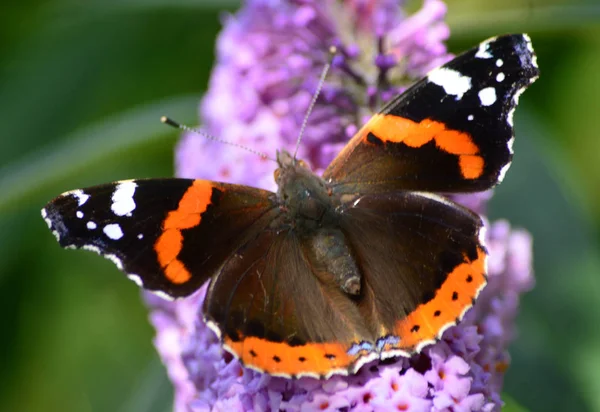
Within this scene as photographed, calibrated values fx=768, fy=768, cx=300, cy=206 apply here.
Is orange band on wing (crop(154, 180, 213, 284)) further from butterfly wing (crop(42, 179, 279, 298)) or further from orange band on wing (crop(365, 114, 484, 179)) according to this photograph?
orange band on wing (crop(365, 114, 484, 179))

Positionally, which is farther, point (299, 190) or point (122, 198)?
point (299, 190)

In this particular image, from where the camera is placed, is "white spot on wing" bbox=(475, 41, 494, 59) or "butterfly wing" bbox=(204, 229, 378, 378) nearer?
"butterfly wing" bbox=(204, 229, 378, 378)

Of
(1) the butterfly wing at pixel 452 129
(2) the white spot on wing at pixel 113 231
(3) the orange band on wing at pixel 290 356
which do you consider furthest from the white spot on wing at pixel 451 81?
(2) the white spot on wing at pixel 113 231

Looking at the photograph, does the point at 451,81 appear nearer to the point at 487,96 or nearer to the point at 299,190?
the point at 487,96

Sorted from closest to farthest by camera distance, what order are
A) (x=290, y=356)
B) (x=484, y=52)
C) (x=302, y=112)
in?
(x=290, y=356) → (x=484, y=52) → (x=302, y=112)

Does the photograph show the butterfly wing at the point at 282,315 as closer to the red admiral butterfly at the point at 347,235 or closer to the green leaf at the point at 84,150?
the red admiral butterfly at the point at 347,235

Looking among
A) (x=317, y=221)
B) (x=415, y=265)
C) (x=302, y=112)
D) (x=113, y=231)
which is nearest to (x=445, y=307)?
→ (x=415, y=265)

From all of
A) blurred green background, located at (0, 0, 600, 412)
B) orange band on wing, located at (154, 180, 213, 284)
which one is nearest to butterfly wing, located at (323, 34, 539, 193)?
orange band on wing, located at (154, 180, 213, 284)
